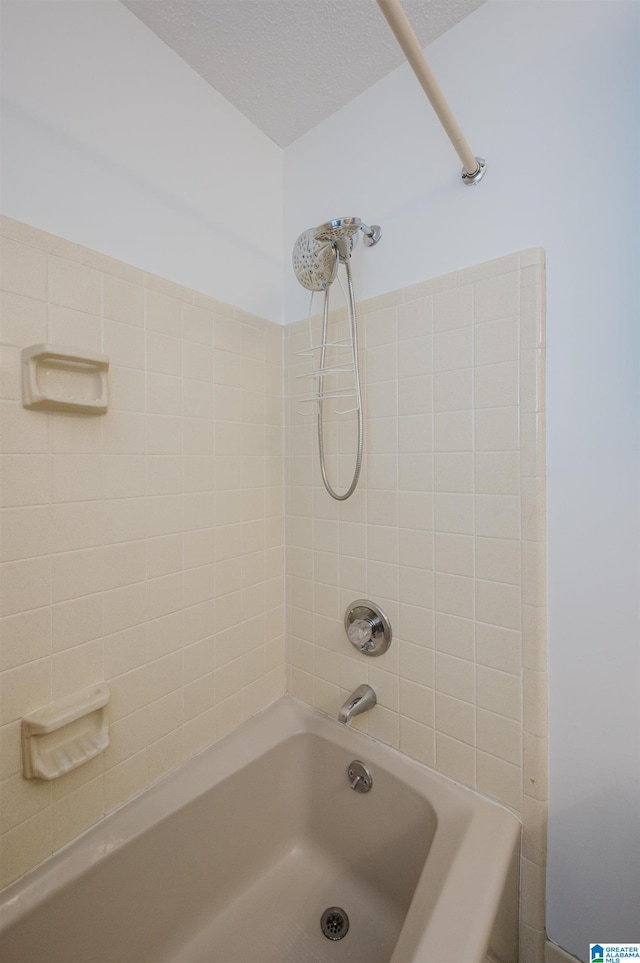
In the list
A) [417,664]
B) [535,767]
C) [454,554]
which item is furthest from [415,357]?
[535,767]

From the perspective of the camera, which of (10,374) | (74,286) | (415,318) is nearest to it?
(10,374)

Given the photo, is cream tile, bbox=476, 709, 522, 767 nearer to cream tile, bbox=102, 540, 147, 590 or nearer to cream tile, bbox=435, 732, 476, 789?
cream tile, bbox=435, 732, 476, 789

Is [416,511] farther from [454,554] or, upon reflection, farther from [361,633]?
[361,633]

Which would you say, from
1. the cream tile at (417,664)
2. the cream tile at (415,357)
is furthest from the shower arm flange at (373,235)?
the cream tile at (417,664)

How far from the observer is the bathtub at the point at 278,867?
0.83 metres

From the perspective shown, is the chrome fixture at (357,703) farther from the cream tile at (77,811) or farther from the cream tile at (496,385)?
the cream tile at (496,385)

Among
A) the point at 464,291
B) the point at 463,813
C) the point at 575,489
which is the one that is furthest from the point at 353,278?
the point at 463,813

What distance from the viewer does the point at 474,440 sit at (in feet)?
3.51

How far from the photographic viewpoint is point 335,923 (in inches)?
43.8

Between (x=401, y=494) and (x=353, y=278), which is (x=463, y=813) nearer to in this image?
(x=401, y=494)

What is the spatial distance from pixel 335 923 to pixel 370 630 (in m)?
0.78

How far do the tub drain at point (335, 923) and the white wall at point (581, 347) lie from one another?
53 centimetres

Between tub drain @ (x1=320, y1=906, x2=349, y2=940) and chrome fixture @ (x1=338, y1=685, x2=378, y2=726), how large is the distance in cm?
48

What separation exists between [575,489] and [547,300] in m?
0.46
